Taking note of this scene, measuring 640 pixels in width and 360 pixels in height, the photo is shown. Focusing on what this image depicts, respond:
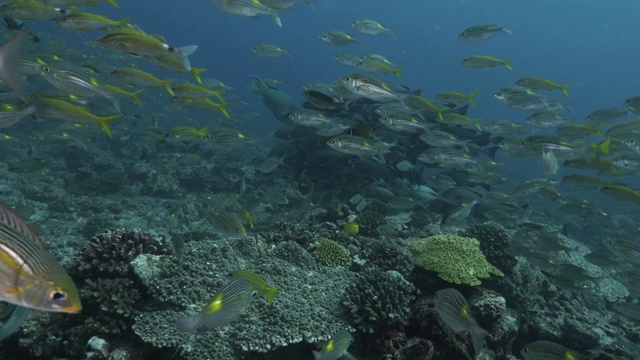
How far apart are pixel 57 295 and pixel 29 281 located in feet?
0.47

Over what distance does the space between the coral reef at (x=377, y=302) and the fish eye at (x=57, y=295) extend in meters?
3.67

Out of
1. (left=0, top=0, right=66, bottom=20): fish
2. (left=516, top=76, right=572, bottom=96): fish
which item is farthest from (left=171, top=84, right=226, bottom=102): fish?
(left=516, top=76, right=572, bottom=96): fish

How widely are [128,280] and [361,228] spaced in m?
4.97

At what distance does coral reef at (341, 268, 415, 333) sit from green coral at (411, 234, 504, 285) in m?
0.65

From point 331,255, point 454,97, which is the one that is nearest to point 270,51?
point 454,97

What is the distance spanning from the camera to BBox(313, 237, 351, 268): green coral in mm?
6520

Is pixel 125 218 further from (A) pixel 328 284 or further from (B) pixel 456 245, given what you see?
(B) pixel 456 245

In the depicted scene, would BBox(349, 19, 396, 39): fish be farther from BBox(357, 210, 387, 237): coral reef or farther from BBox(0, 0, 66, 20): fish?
BBox(0, 0, 66, 20): fish

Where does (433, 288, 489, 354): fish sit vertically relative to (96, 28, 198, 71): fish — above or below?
below

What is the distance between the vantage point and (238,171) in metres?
16.7

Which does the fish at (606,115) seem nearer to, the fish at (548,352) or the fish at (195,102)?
the fish at (548,352)

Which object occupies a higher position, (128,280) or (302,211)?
(128,280)

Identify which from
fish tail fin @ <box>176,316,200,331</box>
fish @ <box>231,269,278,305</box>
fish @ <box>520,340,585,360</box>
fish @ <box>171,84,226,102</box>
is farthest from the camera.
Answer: fish @ <box>171,84,226,102</box>

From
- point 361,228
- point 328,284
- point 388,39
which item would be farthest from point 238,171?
point 388,39
